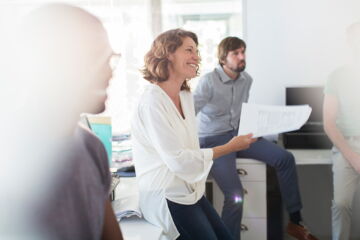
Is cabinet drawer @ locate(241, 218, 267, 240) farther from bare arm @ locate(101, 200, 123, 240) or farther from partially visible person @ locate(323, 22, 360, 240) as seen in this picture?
bare arm @ locate(101, 200, 123, 240)

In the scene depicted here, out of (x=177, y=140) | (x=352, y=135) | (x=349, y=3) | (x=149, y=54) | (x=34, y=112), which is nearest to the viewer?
(x=34, y=112)

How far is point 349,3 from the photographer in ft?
7.52

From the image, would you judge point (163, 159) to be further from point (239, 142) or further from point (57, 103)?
point (57, 103)

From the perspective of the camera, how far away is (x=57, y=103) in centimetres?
57

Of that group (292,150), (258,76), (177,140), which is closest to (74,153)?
(177,140)

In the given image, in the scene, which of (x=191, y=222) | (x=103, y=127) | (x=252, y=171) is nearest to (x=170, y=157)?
(x=191, y=222)

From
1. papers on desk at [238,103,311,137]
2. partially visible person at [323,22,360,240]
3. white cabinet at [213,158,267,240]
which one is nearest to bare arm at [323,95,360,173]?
partially visible person at [323,22,360,240]

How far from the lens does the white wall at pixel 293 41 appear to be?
7.54 feet

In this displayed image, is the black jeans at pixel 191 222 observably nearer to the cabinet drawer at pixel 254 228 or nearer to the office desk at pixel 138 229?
the office desk at pixel 138 229

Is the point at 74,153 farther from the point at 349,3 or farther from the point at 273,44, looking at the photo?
the point at 349,3

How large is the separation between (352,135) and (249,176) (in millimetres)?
555

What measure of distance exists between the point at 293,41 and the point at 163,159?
147 cm

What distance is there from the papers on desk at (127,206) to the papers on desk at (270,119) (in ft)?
1.91

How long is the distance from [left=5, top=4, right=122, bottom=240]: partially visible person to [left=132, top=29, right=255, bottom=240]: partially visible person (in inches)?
24.6
